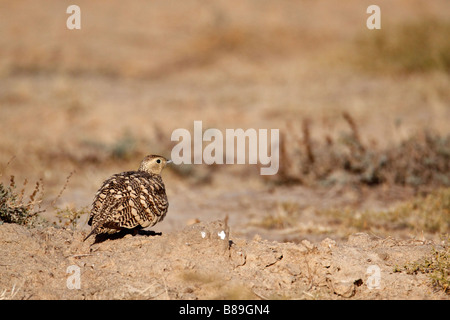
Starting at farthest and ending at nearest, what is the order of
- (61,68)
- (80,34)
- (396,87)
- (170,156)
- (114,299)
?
1. (80,34)
2. (61,68)
3. (396,87)
4. (170,156)
5. (114,299)

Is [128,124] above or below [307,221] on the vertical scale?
above

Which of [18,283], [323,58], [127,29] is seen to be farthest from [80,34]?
[18,283]

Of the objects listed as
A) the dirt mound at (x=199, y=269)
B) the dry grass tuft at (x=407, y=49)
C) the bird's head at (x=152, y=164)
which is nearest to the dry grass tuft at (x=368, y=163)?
the bird's head at (x=152, y=164)

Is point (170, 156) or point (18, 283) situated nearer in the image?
point (18, 283)

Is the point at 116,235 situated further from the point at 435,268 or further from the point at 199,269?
the point at 435,268

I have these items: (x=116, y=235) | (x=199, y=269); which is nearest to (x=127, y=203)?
(x=116, y=235)

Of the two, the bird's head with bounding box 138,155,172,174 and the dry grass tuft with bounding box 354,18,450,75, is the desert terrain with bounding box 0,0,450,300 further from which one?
the bird's head with bounding box 138,155,172,174

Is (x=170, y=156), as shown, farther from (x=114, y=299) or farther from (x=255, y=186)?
(x=114, y=299)
